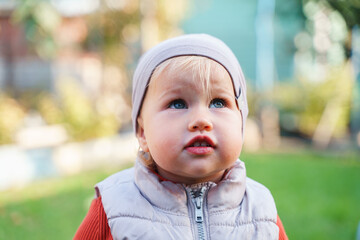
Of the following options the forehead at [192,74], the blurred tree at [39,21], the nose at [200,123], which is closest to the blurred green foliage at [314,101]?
the blurred tree at [39,21]

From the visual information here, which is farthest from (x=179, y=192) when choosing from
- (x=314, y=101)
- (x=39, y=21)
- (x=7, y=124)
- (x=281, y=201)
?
(x=314, y=101)

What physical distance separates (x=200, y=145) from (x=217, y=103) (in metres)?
0.19

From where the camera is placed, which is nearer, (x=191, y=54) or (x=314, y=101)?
(x=191, y=54)

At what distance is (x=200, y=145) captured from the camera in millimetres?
1415

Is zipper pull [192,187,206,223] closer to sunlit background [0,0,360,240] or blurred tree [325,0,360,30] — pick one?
sunlit background [0,0,360,240]

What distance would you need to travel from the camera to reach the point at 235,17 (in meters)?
12.4

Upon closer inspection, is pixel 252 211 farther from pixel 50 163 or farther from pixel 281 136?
pixel 281 136

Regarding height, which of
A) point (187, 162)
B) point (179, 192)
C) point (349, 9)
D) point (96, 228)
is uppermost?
point (349, 9)

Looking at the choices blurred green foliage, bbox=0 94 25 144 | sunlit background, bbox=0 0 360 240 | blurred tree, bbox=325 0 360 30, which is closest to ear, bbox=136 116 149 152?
sunlit background, bbox=0 0 360 240

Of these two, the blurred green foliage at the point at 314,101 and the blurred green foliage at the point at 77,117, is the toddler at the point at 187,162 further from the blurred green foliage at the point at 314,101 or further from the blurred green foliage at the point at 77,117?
the blurred green foliage at the point at 314,101

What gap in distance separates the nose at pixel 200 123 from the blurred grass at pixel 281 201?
2300 mm

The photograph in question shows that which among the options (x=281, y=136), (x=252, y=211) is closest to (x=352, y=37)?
(x=252, y=211)

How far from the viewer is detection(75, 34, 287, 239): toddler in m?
1.43

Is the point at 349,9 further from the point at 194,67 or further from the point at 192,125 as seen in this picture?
the point at 192,125
